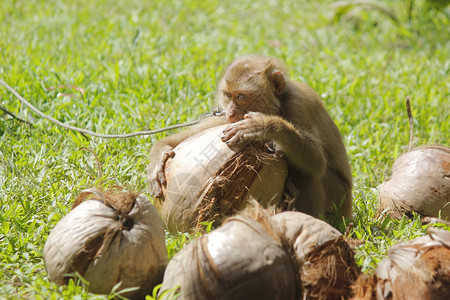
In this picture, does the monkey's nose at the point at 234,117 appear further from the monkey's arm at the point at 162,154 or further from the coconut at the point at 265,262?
the coconut at the point at 265,262

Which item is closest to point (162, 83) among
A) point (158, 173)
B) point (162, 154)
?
point (162, 154)

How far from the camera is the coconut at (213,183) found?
424 centimetres

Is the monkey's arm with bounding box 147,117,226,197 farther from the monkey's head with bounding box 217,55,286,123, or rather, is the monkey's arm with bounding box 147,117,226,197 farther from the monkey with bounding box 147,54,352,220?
the monkey's head with bounding box 217,55,286,123

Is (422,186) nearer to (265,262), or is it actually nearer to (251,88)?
(251,88)

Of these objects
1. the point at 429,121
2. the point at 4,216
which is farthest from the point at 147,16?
the point at 4,216

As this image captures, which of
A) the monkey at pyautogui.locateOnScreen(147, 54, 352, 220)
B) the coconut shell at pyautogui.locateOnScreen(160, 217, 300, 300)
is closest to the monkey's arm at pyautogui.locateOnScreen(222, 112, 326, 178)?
the monkey at pyautogui.locateOnScreen(147, 54, 352, 220)

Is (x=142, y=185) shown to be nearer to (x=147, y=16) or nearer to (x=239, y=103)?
(x=239, y=103)

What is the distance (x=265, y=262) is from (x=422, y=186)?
2360mm

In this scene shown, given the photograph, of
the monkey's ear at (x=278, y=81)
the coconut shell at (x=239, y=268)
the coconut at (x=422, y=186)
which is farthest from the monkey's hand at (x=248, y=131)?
the coconut at (x=422, y=186)

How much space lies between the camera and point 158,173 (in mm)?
4586

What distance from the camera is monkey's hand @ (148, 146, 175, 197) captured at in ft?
14.9

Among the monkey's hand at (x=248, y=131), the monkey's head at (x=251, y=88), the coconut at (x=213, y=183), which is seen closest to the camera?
the coconut at (x=213, y=183)

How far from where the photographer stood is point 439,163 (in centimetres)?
503

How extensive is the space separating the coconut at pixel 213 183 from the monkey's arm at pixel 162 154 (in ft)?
0.44
